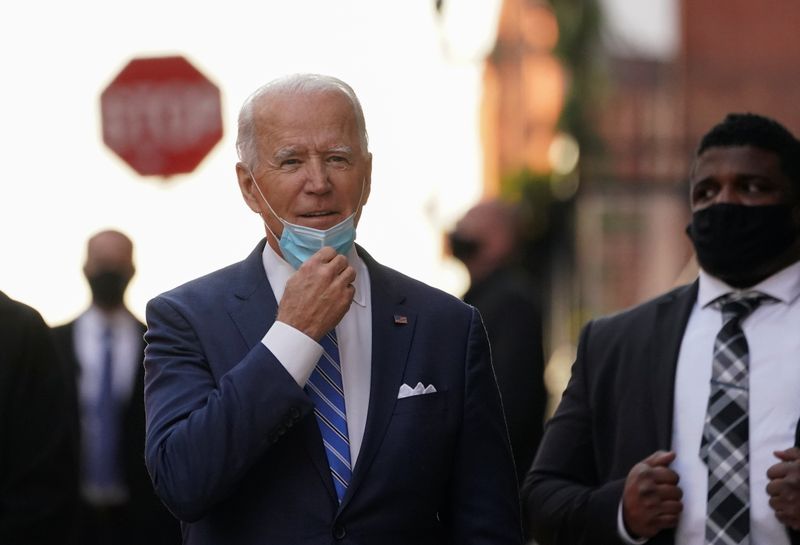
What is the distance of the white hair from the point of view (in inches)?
179

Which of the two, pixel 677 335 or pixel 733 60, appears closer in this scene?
pixel 677 335

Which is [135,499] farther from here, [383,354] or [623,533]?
[383,354]

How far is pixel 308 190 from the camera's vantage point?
4.44 meters

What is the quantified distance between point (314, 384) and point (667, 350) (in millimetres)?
1326

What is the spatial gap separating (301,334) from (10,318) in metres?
1.52

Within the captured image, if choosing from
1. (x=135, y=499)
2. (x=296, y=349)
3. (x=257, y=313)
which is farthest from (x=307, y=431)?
(x=135, y=499)

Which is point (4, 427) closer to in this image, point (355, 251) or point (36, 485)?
point (36, 485)

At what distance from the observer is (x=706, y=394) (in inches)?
209

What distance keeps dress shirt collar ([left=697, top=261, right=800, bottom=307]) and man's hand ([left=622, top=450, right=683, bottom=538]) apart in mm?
498

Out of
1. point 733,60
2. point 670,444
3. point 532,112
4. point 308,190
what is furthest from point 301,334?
point 532,112

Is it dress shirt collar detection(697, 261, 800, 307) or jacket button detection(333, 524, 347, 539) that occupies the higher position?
dress shirt collar detection(697, 261, 800, 307)

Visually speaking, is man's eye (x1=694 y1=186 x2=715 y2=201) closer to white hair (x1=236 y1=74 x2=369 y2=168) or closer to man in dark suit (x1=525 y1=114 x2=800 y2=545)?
man in dark suit (x1=525 y1=114 x2=800 y2=545)

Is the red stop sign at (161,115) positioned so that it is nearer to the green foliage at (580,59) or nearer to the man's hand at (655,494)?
the man's hand at (655,494)

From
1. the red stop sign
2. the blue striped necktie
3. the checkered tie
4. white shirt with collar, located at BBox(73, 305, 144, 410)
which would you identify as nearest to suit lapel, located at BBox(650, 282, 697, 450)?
the checkered tie
